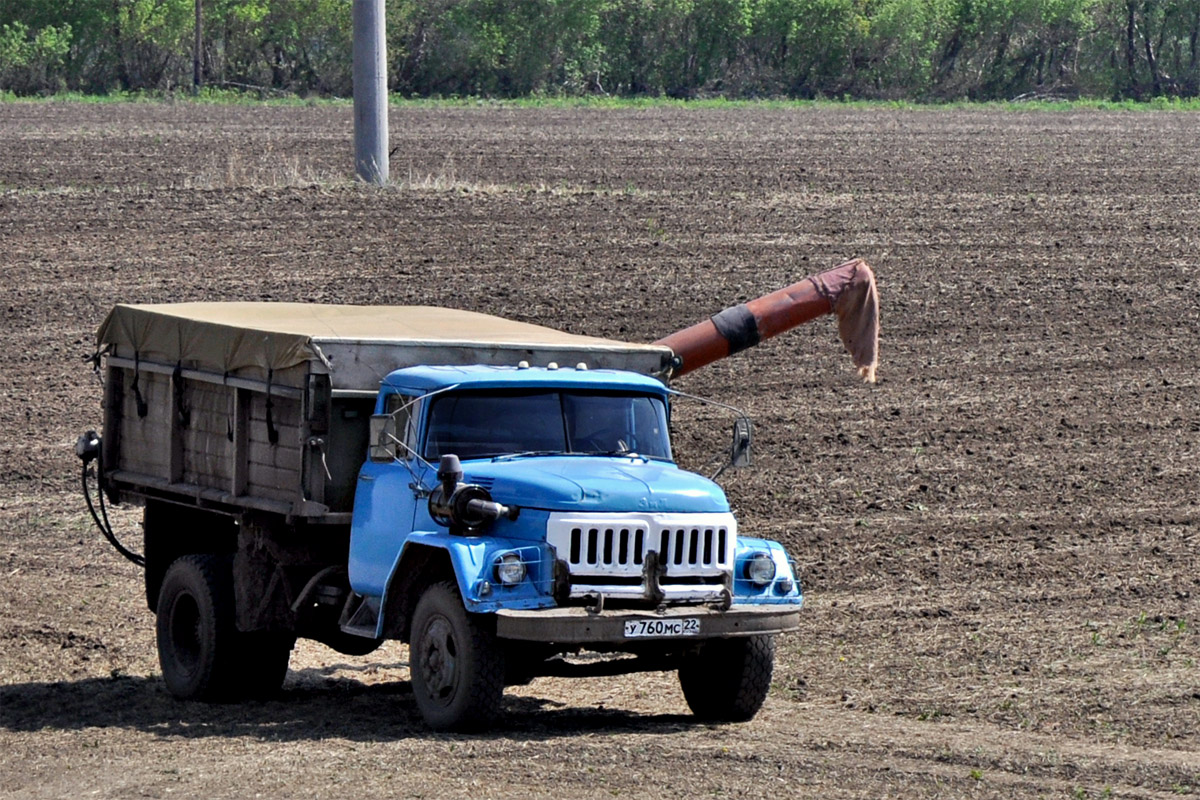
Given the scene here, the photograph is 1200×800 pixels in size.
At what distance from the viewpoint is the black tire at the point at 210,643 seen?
11.9 m

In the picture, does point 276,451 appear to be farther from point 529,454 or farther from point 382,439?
point 529,454

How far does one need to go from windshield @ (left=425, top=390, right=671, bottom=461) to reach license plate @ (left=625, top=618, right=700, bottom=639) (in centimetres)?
133

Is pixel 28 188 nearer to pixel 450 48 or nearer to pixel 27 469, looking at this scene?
pixel 27 469

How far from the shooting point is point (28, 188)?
101 feet

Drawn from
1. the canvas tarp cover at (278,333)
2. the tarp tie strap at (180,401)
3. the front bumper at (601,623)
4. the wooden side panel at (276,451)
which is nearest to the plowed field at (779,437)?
the front bumper at (601,623)

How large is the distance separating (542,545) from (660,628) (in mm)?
776

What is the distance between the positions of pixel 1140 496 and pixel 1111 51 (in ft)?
200

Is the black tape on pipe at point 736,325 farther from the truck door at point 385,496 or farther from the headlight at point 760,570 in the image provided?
the truck door at point 385,496

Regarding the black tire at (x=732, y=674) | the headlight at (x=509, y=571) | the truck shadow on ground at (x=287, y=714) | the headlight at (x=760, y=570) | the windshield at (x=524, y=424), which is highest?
the windshield at (x=524, y=424)

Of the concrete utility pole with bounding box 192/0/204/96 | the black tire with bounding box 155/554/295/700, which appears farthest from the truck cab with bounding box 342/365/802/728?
the concrete utility pole with bounding box 192/0/204/96

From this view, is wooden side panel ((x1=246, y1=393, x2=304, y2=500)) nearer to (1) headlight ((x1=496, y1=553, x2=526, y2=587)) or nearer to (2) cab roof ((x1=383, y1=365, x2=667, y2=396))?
(2) cab roof ((x1=383, y1=365, x2=667, y2=396))

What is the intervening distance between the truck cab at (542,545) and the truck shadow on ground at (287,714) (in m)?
0.38

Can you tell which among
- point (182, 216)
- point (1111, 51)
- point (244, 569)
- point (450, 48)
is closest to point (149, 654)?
point (244, 569)

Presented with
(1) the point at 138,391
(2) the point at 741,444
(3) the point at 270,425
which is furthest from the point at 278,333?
(2) the point at 741,444
